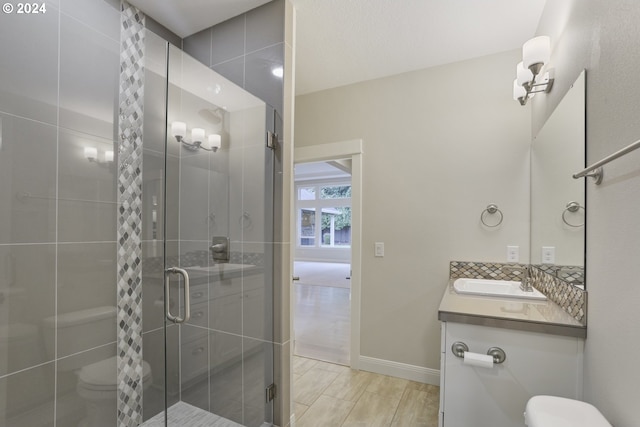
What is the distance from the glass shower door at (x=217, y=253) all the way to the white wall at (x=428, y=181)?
122cm

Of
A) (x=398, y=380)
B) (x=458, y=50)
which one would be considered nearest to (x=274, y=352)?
(x=398, y=380)

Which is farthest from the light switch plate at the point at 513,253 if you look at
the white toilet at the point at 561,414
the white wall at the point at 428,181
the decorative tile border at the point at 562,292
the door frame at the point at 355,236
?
the white toilet at the point at 561,414

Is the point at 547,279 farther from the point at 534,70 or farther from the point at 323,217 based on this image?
the point at 323,217

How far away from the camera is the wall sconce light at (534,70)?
1.66 meters

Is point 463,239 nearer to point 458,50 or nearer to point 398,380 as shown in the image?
point 398,380

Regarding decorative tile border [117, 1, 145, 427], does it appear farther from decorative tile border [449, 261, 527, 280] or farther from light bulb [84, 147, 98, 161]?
decorative tile border [449, 261, 527, 280]

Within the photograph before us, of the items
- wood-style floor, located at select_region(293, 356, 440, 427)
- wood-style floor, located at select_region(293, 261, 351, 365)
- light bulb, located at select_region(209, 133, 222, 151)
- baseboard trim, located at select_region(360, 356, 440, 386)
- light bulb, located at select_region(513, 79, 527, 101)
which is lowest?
wood-style floor, located at select_region(293, 261, 351, 365)

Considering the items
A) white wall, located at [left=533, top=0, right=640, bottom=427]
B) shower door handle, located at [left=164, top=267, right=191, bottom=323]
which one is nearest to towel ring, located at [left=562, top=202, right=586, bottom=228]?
white wall, located at [left=533, top=0, right=640, bottom=427]

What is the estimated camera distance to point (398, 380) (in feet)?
8.39

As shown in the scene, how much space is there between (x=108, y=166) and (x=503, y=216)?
2.75 meters

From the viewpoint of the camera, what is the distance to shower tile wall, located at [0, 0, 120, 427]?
138 centimetres

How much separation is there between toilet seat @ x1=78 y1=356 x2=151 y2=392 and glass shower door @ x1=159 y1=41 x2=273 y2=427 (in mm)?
326

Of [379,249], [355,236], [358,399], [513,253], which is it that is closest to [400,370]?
[358,399]

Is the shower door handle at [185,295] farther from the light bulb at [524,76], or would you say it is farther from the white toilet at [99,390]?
the light bulb at [524,76]
